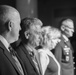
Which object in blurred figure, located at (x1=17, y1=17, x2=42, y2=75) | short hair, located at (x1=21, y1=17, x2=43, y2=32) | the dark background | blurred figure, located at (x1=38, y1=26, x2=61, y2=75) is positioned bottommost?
the dark background

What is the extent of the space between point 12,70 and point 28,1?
17.8ft

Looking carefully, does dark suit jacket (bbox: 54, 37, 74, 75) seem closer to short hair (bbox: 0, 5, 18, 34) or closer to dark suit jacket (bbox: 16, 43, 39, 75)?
dark suit jacket (bbox: 16, 43, 39, 75)

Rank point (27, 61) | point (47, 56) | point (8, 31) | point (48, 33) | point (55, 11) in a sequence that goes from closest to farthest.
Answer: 1. point (8, 31)
2. point (27, 61)
3. point (47, 56)
4. point (48, 33)
5. point (55, 11)

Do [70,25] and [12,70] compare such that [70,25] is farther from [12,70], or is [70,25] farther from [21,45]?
[12,70]

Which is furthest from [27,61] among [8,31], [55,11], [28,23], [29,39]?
[55,11]

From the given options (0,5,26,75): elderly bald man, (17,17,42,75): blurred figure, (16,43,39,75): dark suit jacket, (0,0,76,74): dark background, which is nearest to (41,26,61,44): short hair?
(17,17,42,75): blurred figure

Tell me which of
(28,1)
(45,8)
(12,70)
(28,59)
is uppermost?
(12,70)

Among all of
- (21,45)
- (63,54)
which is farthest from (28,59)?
(63,54)

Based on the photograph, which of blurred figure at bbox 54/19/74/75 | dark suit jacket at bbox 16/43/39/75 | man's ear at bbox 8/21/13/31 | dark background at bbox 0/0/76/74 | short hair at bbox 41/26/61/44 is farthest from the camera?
dark background at bbox 0/0/76/74

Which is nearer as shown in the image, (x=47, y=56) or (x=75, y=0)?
(x=47, y=56)

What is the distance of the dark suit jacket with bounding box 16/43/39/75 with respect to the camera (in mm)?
2365

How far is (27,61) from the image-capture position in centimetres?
240

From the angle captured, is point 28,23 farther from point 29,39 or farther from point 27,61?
point 27,61

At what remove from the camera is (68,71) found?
12.8ft
